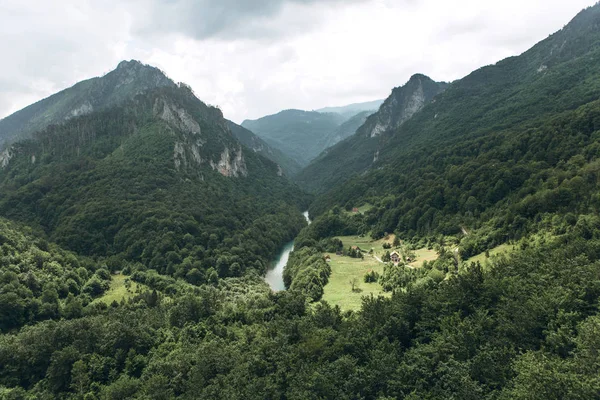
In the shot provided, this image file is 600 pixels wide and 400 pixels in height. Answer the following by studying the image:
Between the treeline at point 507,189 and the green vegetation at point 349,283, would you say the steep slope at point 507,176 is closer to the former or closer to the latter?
the treeline at point 507,189

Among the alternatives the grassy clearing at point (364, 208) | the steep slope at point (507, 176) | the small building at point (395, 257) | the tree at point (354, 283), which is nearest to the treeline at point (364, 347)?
the steep slope at point (507, 176)

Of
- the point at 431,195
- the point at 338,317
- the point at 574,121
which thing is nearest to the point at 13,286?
the point at 338,317

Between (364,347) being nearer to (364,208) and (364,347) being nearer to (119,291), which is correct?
(119,291)

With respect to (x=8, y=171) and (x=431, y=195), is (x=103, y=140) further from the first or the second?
(x=431, y=195)

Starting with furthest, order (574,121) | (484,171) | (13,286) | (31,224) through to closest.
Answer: (31,224)
(484,171)
(574,121)
(13,286)

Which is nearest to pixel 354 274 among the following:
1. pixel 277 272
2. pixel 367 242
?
pixel 277 272

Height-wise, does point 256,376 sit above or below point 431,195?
below
